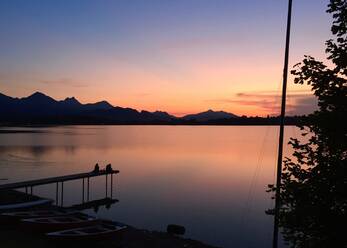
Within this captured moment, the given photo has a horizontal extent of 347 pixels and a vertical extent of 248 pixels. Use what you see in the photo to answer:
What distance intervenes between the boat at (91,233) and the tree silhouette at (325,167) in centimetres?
1099

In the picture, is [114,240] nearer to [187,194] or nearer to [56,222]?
[56,222]

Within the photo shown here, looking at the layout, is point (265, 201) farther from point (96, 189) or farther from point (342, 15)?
point (342, 15)

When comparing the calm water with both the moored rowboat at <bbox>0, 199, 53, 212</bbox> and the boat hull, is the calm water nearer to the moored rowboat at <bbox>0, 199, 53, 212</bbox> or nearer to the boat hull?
the moored rowboat at <bbox>0, 199, 53, 212</bbox>

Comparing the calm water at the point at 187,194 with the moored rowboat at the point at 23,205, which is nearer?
the moored rowboat at the point at 23,205

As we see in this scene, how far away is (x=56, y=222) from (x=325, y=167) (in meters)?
14.3

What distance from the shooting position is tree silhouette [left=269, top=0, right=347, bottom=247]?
22.6ft

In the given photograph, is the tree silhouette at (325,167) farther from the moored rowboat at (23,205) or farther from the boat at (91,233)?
the moored rowboat at (23,205)

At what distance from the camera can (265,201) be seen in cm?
3875

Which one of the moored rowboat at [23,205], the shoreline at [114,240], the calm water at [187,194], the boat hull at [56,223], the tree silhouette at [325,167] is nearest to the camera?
the tree silhouette at [325,167]

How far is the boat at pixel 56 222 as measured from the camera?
17230 millimetres

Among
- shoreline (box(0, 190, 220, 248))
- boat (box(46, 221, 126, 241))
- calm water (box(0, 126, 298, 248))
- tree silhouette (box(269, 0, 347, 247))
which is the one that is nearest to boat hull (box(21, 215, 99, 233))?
shoreline (box(0, 190, 220, 248))

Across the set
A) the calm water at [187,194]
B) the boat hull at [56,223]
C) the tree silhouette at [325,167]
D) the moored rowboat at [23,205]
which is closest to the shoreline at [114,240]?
the boat hull at [56,223]

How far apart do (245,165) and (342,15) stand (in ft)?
212

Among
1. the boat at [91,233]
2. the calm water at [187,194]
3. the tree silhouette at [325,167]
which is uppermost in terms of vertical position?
the tree silhouette at [325,167]
